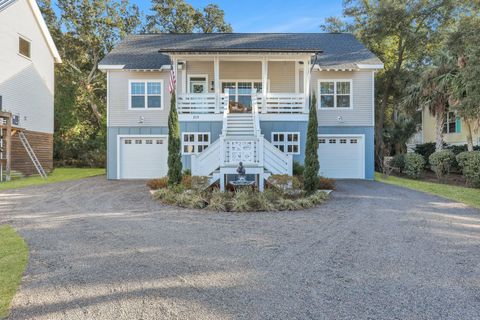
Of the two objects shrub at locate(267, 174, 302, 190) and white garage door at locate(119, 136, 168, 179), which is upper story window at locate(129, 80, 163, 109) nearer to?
white garage door at locate(119, 136, 168, 179)

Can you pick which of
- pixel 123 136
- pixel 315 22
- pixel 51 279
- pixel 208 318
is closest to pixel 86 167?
pixel 123 136

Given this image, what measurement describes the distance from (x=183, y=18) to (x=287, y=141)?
68.3 ft

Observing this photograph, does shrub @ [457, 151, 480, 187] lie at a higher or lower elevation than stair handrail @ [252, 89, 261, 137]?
lower

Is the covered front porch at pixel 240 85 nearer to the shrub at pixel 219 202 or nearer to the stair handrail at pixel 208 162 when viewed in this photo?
the stair handrail at pixel 208 162

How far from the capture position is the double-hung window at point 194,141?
50.6ft

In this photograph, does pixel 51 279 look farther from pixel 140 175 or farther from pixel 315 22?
pixel 315 22

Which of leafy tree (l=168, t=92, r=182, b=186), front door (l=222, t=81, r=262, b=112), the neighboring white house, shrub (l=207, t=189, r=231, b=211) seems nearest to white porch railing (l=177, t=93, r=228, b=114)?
front door (l=222, t=81, r=262, b=112)

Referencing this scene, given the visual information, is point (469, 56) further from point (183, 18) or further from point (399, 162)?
point (183, 18)

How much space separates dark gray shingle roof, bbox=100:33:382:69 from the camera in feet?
55.7

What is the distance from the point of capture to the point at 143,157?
17.0 m

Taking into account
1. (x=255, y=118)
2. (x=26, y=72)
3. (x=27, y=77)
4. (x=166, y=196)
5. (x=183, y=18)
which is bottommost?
(x=166, y=196)

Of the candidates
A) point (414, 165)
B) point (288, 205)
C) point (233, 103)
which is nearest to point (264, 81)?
point (233, 103)

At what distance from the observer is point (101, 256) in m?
5.11

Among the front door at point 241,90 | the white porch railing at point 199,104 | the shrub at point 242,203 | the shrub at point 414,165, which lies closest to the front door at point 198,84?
the front door at point 241,90
